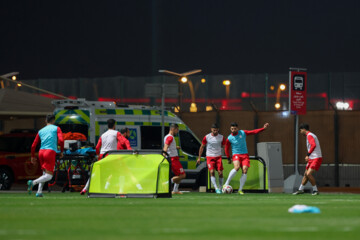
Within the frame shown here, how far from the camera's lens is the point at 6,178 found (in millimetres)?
26672

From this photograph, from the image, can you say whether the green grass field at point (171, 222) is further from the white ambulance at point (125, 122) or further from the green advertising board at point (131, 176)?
the white ambulance at point (125, 122)

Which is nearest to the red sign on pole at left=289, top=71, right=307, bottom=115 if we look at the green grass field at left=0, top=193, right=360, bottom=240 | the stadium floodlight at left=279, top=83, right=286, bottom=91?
the stadium floodlight at left=279, top=83, right=286, bottom=91

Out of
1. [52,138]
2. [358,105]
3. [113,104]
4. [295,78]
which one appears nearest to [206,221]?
[52,138]

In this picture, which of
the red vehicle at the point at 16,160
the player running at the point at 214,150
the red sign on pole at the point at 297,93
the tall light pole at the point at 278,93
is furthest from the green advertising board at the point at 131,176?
the tall light pole at the point at 278,93

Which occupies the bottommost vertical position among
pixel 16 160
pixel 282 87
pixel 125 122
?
pixel 16 160

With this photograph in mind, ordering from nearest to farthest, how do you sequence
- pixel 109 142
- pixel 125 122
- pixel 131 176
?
1. pixel 131 176
2. pixel 109 142
3. pixel 125 122

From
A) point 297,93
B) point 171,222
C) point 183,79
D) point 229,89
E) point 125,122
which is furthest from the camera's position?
point 229,89

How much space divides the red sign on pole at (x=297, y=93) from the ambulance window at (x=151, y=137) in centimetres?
450

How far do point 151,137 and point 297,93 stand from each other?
5059 mm

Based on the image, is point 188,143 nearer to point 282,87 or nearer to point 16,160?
point 16,160

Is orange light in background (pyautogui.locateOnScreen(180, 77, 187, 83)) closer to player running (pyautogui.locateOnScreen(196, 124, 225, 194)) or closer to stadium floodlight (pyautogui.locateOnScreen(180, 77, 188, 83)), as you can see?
stadium floodlight (pyautogui.locateOnScreen(180, 77, 188, 83))

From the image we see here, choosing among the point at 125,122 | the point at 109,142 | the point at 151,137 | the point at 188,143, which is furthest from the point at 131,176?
the point at 188,143

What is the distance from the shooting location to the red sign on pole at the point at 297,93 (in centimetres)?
2769

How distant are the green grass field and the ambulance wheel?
40.4 feet
